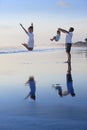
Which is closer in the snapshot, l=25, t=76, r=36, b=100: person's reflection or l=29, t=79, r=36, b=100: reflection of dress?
l=25, t=76, r=36, b=100: person's reflection

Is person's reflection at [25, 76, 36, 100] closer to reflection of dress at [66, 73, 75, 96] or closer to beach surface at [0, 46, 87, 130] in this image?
beach surface at [0, 46, 87, 130]

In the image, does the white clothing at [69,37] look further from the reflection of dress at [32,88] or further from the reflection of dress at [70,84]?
→ the reflection of dress at [32,88]

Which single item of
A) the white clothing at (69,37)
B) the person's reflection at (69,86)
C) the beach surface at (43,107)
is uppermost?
the white clothing at (69,37)

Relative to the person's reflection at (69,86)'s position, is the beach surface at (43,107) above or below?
below

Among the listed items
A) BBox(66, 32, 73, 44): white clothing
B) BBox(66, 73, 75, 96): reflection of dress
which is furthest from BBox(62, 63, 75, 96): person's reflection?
BBox(66, 32, 73, 44): white clothing

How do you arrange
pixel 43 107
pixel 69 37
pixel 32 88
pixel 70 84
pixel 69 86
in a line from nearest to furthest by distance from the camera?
pixel 43 107
pixel 32 88
pixel 69 86
pixel 70 84
pixel 69 37

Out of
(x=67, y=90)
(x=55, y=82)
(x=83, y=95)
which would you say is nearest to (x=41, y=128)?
(x=83, y=95)

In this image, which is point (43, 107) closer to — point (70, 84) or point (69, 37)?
point (70, 84)

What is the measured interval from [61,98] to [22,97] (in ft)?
2.98

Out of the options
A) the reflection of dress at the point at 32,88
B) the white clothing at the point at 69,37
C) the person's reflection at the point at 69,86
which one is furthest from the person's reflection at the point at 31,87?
the white clothing at the point at 69,37

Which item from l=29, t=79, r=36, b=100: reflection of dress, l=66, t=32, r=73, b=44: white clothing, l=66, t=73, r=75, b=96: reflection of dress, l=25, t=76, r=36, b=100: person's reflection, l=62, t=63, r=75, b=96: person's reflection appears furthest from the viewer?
l=66, t=32, r=73, b=44: white clothing

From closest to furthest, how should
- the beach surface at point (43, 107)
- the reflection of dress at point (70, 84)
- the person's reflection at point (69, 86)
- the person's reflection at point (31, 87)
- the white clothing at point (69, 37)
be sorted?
the beach surface at point (43, 107) → the person's reflection at point (31, 87) → the person's reflection at point (69, 86) → the reflection of dress at point (70, 84) → the white clothing at point (69, 37)

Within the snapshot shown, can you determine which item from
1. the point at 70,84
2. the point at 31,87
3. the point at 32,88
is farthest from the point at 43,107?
the point at 70,84

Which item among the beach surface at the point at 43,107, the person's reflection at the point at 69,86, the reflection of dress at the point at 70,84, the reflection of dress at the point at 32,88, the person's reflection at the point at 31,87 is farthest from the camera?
the reflection of dress at the point at 70,84
